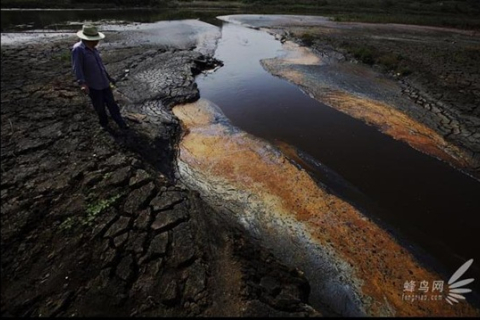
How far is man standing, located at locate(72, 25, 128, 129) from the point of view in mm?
4426

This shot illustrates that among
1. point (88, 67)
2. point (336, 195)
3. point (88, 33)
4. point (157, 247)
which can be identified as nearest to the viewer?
point (157, 247)

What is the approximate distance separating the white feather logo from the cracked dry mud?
1890mm

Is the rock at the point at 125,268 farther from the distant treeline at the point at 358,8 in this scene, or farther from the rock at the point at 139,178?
the distant treeline at the point at 358,8

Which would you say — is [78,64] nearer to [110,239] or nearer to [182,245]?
[110,239]

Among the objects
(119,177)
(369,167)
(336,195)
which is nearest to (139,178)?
(119,177)

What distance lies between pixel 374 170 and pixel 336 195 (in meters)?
1.31

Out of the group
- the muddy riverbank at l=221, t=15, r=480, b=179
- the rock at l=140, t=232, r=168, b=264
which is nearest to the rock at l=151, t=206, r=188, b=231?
the rock at l=140, t=232, r=168, b=264

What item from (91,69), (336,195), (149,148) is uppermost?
(91,69)

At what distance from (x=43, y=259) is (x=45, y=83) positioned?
5.45 metres

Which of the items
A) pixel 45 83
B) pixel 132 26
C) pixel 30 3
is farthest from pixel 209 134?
pixel 30 3

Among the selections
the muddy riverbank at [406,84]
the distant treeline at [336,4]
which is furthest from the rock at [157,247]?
the distant treeline at [336,4]

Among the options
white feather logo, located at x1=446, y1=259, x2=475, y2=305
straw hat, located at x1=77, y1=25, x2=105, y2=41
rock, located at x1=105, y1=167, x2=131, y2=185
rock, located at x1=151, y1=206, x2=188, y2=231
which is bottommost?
white feather logo, located at x1=446, y1=259, x2=475, y2=305

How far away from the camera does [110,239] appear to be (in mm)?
3318

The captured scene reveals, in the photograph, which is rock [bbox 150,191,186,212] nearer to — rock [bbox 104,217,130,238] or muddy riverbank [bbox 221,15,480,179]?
rock [bbox 104,217,130,238]
